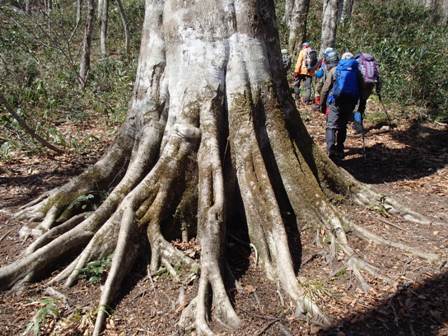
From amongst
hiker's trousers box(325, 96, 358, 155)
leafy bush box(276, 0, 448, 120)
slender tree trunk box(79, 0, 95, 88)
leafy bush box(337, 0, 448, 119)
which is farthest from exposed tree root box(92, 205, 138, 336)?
slender tree trunk box(79, 0, 95, 88)

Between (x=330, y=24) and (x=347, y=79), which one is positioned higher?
(x=330, y=24)

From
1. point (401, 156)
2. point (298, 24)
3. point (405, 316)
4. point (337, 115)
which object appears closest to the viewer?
point (405, 316)

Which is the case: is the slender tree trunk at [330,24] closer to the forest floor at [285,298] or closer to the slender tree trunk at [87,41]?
the slender tree trunk at [87,41]

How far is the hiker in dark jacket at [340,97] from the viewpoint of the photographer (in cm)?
711

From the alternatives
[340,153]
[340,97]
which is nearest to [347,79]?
[340,97]

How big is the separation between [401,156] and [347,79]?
6.78ft

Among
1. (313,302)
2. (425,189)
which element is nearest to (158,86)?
(313,302)

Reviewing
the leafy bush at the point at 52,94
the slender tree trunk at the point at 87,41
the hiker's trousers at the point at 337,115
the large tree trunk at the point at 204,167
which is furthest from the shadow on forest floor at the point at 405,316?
the slender tree trunk at the point at 87,41

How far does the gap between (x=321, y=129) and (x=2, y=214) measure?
266 inches

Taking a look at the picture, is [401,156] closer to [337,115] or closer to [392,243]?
[337,115]

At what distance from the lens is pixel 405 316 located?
3803 mm

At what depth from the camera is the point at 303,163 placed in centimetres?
505

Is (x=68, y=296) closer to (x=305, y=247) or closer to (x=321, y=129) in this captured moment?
(x=305, y=247)

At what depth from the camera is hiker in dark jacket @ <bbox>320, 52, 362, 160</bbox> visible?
280 inches
